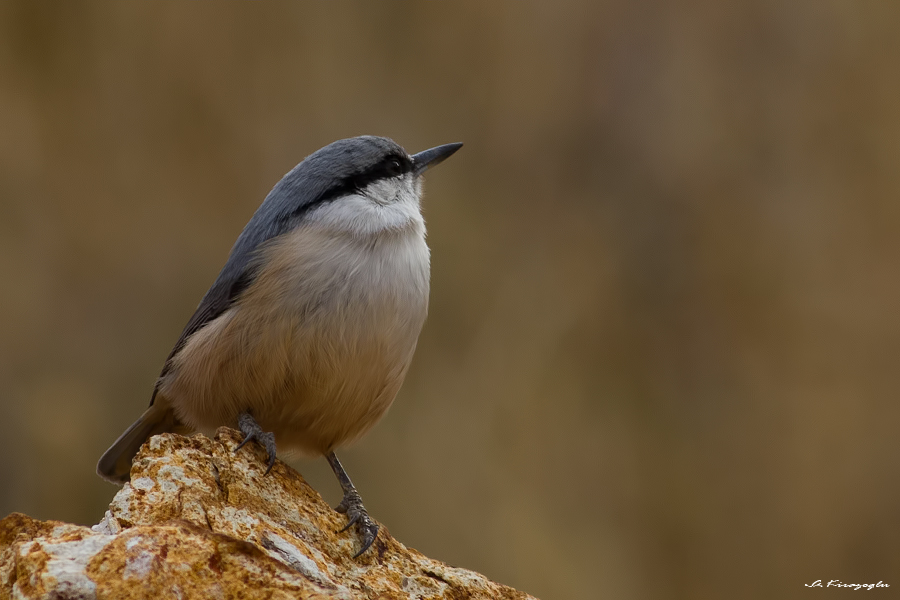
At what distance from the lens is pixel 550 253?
27.9 ft

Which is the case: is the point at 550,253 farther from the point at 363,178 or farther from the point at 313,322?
the point at 313,322

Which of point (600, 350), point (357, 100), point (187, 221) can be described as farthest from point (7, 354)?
point (600, 350)

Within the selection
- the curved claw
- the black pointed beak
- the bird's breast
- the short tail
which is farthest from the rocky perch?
the black pointed beak

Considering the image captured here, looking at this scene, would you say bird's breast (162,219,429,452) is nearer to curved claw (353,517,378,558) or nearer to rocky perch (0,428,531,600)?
rocky perch (0,428,531,600)

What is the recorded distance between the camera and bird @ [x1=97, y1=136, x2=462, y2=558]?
10.3 feet

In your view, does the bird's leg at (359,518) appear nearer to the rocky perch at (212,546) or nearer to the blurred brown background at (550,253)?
the rocky perch at (212,546)

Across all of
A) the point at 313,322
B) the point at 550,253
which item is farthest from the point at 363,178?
the point at 550,253

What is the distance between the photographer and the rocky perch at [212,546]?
2039mm

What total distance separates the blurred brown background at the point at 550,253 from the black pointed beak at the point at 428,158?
3912 millimetres

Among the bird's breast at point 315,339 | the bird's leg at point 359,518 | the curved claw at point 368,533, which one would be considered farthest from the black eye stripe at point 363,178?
the curved claw at point 368,533

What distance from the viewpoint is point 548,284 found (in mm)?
8422

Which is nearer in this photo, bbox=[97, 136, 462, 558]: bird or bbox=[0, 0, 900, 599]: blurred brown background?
bbox=[97, 136, 462, 558]: bird

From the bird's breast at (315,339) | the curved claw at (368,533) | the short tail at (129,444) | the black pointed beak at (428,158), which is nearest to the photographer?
the curved claw at (368,533)

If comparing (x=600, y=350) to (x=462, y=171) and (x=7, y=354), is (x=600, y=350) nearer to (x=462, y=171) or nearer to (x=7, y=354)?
(x=462, y=171)
